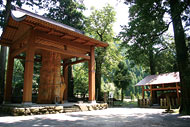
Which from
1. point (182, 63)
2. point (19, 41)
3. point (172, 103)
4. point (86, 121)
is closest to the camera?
point (86, 121)

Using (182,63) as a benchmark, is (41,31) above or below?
above

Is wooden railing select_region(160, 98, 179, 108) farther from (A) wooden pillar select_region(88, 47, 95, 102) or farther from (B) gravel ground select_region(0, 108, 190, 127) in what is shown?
(A) wooden pillar select_region(88, 47, 95, 102)

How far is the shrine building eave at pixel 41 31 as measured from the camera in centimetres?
686

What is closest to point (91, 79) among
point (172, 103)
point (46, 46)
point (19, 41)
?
point (46, 46)

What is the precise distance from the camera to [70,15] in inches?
682

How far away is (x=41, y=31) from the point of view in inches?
310

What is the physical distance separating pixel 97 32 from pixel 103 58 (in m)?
3.64

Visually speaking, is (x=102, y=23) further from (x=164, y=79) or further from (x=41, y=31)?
(x=41, y=31)

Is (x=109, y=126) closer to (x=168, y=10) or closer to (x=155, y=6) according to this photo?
(x=155, y=6)

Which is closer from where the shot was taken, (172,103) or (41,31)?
(41,31)

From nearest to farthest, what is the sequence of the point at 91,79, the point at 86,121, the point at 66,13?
the point at 86,121
the point at 91,79
the point at 66,13

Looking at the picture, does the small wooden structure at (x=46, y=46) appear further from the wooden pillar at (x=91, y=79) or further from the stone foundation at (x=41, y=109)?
the stone foundation at (x=41, y=109)

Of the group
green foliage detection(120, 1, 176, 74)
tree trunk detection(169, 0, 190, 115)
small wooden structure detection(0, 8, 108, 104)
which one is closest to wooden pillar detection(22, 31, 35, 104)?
small wooden structure detection(0, 8, 108, 104)

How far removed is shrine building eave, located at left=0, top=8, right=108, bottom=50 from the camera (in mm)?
6863
